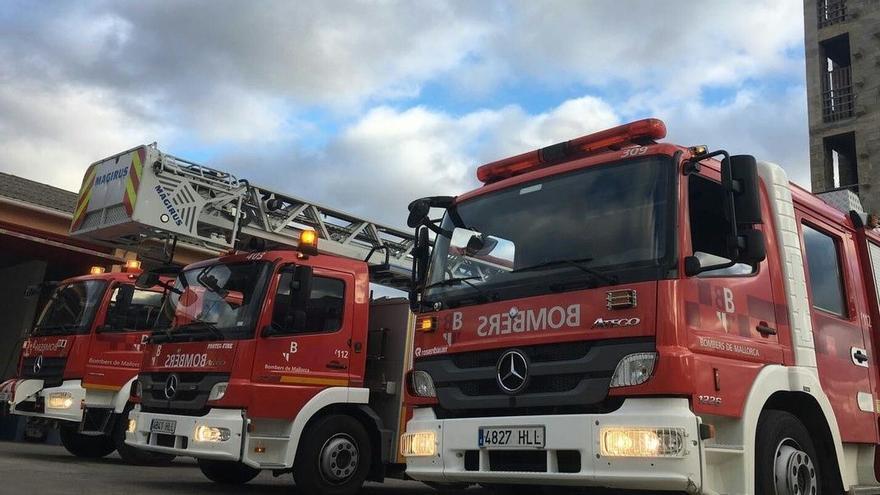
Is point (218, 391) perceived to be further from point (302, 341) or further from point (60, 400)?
point (60, 400)

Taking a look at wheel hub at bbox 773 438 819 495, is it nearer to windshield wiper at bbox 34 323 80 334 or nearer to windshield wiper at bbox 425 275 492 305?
windshield wiper at bbox 425 275 492 305

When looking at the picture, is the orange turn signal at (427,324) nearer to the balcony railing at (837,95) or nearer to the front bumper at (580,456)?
the front bumper at (580,456)

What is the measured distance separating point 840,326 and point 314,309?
457cm

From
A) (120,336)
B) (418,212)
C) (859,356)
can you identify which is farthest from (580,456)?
(120,336)

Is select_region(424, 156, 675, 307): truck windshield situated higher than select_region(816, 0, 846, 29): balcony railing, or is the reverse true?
select_region(816, 0, 846, 29): balcony railing

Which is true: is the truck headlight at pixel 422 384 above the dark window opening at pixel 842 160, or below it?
below

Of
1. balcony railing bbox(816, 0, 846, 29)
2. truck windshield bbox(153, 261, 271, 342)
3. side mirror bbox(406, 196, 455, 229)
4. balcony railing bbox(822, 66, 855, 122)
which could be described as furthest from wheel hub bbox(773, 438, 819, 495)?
balcony railing bbox(816, 0, 846, 29)

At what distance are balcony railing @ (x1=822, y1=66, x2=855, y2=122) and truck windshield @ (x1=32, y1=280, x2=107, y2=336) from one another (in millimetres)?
25259

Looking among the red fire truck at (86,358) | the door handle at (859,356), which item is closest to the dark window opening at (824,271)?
the door handle at (859,356)

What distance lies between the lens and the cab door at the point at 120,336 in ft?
33.1

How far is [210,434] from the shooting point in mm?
6855

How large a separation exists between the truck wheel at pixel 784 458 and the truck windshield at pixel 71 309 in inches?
345

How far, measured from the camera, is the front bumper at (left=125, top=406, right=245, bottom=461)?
22.1 ft

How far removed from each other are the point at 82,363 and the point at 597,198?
7.94m
